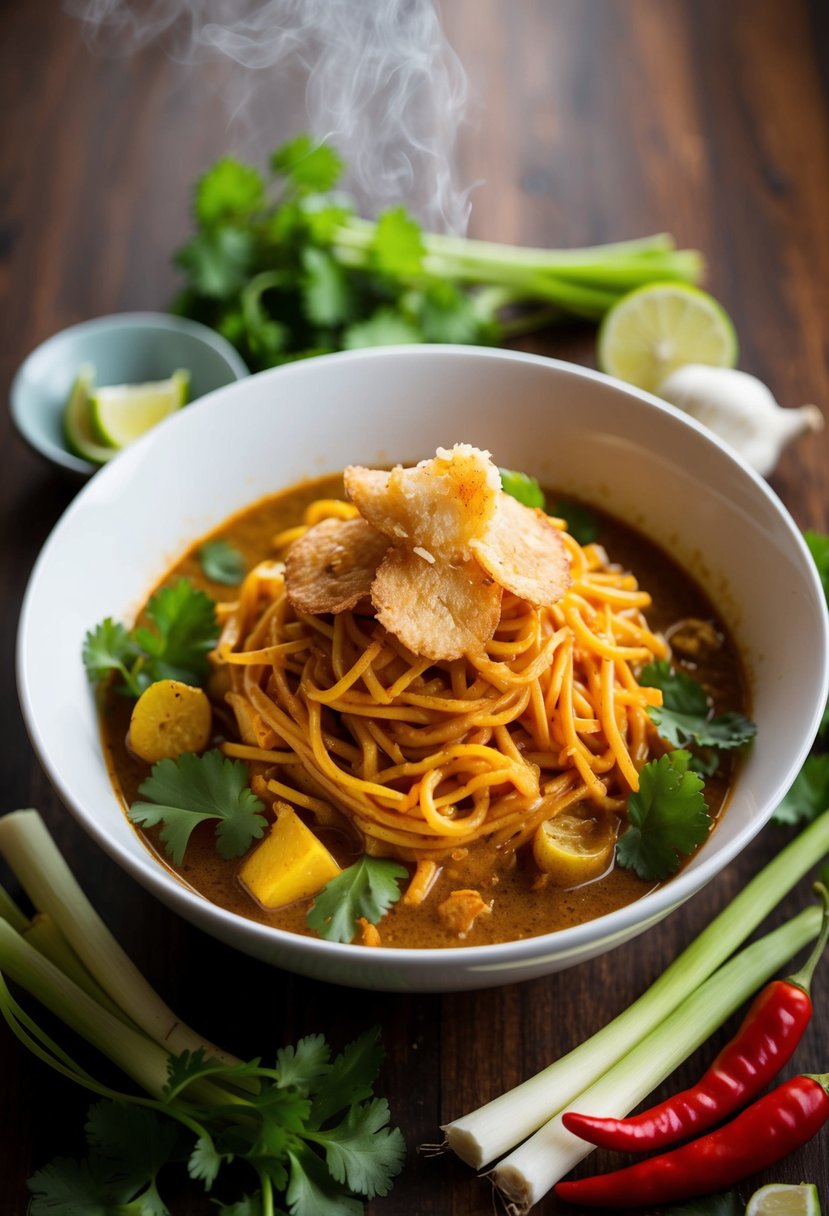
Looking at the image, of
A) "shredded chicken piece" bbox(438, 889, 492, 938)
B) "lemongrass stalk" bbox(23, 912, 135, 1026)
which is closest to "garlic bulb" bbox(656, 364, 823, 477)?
"shredded chicken piece" bbox(438, 889, 492, 938)

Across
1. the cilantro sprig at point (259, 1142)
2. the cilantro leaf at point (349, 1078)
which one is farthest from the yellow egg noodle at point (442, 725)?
the cilantro sprig at point (259, 1142)

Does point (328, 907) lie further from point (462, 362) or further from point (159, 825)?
point (462, 362)

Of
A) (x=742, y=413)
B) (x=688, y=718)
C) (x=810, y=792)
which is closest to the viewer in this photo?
(x=688, y=718)

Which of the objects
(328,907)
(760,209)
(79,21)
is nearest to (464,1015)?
(328,907)

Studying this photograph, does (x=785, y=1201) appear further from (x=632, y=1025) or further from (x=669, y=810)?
(x=669, y=810)

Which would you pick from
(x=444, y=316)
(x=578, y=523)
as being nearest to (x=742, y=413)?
(x=578, y=523)

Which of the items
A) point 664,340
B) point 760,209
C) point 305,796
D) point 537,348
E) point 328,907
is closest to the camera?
point 328,907

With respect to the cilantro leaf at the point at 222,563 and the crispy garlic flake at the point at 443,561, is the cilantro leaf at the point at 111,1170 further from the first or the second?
the cilantro leaf at the point at 222,563
